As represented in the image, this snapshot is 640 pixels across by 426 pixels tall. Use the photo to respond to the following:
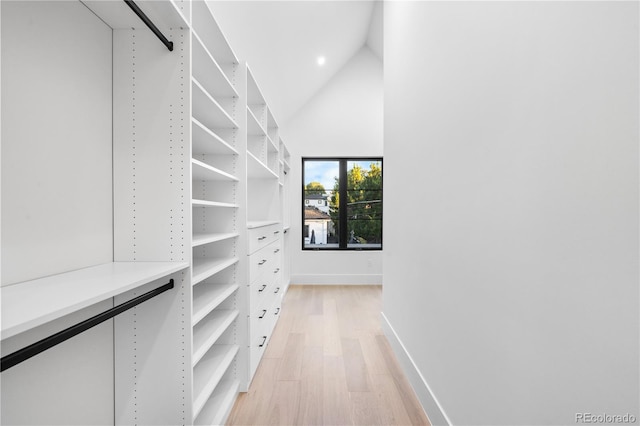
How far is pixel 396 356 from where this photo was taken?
2.27 metres

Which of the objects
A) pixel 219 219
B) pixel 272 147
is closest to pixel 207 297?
pixel 219 219

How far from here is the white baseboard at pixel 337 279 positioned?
185 inches

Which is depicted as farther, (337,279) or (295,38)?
(337,279)

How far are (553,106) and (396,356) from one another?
2.03 meters

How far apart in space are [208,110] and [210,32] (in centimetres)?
40

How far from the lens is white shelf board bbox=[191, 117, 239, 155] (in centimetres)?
136

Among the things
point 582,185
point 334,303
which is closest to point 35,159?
point 582,185

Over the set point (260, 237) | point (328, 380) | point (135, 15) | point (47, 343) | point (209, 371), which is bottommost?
point (328, 380)

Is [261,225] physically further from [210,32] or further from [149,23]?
[149,23]

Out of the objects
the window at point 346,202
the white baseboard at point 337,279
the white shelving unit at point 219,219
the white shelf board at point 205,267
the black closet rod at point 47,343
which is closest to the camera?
the black closet rod at point 47,343

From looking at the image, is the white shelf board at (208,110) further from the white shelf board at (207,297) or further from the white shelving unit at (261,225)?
the white shelf board at (207,297)

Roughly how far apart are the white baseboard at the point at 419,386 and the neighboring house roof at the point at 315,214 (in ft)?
8.56

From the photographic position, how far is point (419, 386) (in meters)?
1.72

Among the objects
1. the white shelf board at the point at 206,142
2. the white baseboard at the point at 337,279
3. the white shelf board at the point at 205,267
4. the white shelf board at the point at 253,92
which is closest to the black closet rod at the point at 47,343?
the white shelf board at the point at 205,267
